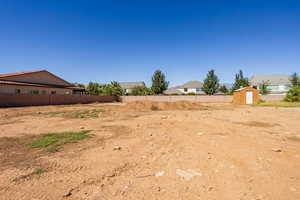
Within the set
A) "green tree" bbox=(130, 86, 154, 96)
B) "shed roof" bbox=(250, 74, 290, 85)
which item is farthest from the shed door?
"shed roof" bbox=(250, 74, 290, 85)

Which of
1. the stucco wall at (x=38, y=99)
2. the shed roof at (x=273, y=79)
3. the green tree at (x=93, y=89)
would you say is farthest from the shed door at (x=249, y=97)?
the green tree at (x=93, y=89)

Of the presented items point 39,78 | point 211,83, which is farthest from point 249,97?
point 39,78

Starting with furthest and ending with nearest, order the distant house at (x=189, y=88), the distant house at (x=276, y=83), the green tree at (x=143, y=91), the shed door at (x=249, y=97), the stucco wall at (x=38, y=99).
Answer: the distant house at (x=189, y=88) → the distant house at (x=276, y=83) → the green tree at (x=143, y=91) → the shed door at (x=249, y=97) → the stucco wall at (x=38, y=99)

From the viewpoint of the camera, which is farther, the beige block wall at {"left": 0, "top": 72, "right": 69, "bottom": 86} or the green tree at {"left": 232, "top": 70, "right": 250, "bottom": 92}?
the green tree at {"left": 232, "top": 70, "right": 250, "bottom": 92}

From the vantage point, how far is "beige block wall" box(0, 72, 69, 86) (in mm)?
18972

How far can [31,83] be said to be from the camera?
65.3ft

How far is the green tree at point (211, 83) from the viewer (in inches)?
1209

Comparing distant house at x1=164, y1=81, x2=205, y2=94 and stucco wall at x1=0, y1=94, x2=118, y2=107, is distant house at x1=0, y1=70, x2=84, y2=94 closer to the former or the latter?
stucco wall at x1=0, y1=94, x2=118, y2=107

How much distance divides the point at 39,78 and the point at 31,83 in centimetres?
183

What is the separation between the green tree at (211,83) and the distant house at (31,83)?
28164 millimetres

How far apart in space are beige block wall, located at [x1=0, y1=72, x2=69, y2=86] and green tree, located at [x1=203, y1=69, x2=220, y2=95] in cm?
2987

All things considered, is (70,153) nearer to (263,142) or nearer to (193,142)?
(193,142)

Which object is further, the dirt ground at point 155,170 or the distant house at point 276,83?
the distant house at point 276,83

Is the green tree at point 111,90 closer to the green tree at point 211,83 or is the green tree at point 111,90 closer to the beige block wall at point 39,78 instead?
the beige block wall at point 39,78
